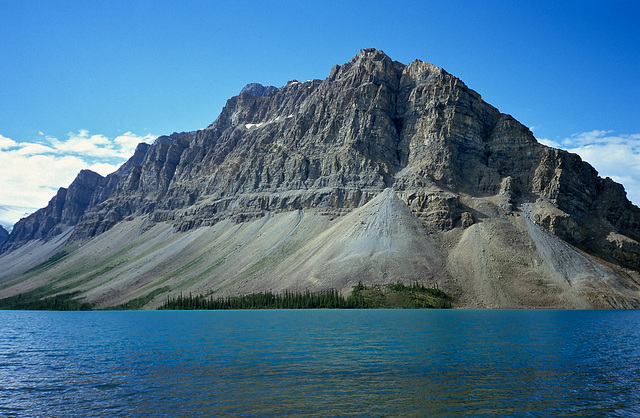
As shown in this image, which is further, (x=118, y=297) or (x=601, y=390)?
(x=118, y=297)

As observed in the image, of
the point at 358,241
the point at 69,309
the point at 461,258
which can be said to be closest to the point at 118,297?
the point at 69,309

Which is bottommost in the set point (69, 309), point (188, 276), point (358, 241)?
point (69, 309)

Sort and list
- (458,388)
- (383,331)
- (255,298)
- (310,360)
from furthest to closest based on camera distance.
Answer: (255,298), (383,331), (310,360), (458,388)

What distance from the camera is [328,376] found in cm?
3422

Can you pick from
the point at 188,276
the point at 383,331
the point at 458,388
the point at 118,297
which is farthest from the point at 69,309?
the point at 458,388

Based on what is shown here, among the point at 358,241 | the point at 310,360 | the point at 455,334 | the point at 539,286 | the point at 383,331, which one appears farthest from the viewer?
the point at 358,241

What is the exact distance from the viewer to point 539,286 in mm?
142750

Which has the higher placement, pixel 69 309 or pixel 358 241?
pixel 358 241

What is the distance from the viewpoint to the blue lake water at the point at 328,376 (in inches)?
1023

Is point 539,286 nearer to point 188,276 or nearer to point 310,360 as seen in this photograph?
point 310,360

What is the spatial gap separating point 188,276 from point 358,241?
7740cm

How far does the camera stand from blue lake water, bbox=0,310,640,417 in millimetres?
25973

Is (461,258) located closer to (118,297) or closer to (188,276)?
(188,276)

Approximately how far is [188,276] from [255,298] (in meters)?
54.4
